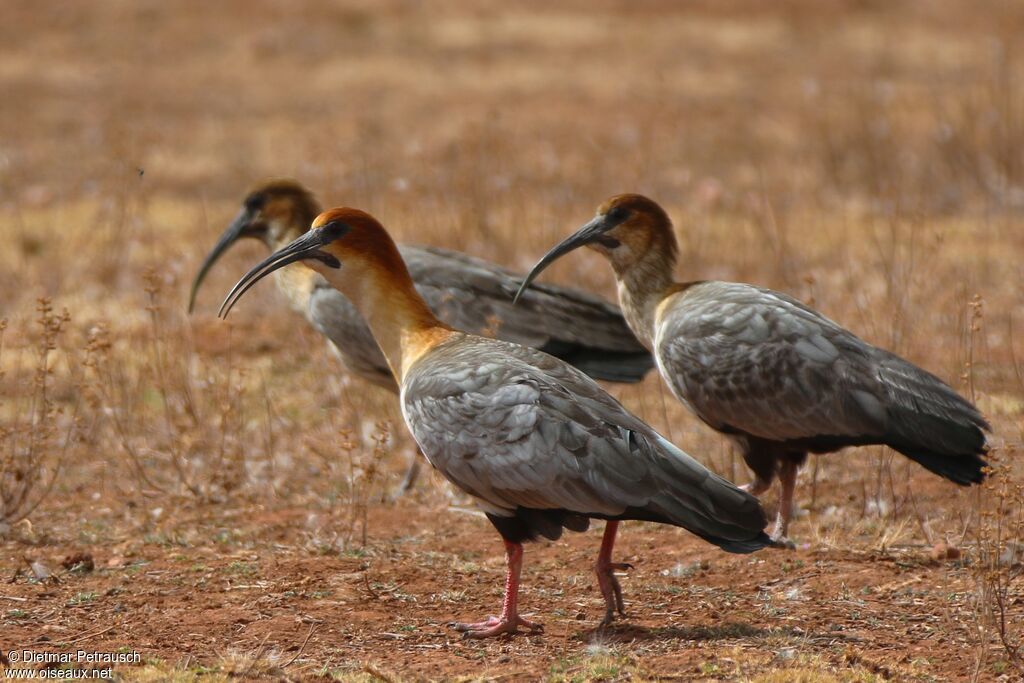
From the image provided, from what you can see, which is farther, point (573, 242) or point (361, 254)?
point (573, 242)

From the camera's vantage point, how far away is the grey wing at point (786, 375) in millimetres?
6535

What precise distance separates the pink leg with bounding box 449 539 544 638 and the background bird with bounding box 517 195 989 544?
5.97 feet

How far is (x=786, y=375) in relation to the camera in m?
6.78

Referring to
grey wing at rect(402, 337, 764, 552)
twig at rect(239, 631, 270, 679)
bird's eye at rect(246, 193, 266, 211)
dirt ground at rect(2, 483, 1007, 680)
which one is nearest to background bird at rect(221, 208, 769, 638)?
grey wing at rect(402, 337, 764, 552)

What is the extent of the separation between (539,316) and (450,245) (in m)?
3.03

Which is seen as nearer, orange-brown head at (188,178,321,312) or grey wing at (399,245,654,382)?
grey wing at (399,245,654,382)

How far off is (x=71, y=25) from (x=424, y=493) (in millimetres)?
19369

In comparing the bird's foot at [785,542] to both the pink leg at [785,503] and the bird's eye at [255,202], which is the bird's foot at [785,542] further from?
the bird's eye at [255,202]

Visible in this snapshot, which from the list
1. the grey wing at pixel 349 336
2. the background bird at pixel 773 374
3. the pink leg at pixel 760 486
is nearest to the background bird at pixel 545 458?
the background bird at pixel 773 374

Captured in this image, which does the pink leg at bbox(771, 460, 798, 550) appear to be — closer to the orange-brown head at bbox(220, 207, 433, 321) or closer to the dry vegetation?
the dry vegetation

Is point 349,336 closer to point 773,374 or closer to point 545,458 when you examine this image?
point 773,374

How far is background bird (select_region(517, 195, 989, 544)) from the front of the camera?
6465 millimetres

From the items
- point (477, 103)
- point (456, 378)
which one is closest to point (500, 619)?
point (456, 378)

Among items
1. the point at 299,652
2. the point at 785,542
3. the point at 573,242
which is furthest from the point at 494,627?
the point at 573,242
